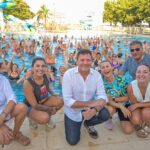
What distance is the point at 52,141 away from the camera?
386cm

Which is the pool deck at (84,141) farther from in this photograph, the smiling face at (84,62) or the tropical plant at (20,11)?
the tropical plant at (20,11)

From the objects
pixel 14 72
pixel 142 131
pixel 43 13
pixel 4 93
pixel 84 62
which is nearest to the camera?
pixel 4 93

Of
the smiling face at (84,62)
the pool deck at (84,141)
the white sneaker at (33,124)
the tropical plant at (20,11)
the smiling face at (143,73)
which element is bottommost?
the pool deck at (84,141)

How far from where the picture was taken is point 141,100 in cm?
407

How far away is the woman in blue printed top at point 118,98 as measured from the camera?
414 cm

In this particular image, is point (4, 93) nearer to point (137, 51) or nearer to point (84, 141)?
point (84, 141)

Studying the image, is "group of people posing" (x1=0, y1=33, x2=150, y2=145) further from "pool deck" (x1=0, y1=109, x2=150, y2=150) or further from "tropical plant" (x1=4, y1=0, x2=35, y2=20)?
"tropical plant" (x1=4, y1=0, x2=35, y2=20)

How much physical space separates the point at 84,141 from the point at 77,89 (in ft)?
2.91

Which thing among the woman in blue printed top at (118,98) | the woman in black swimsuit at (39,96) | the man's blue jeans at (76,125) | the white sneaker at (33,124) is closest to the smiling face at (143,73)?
the woman in blue printed top at (118,98)

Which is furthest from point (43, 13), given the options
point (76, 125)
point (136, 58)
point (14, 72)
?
point (76, 125)

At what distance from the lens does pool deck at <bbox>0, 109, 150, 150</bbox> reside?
12.0 feet

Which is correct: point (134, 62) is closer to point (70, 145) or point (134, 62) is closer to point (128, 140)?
point (128, 140)

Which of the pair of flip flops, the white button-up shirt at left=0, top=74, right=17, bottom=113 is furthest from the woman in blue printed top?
the white button-up shirt at left=0, top=74, right=17, bottom=113

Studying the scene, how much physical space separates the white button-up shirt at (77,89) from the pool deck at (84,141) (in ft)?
1.41
